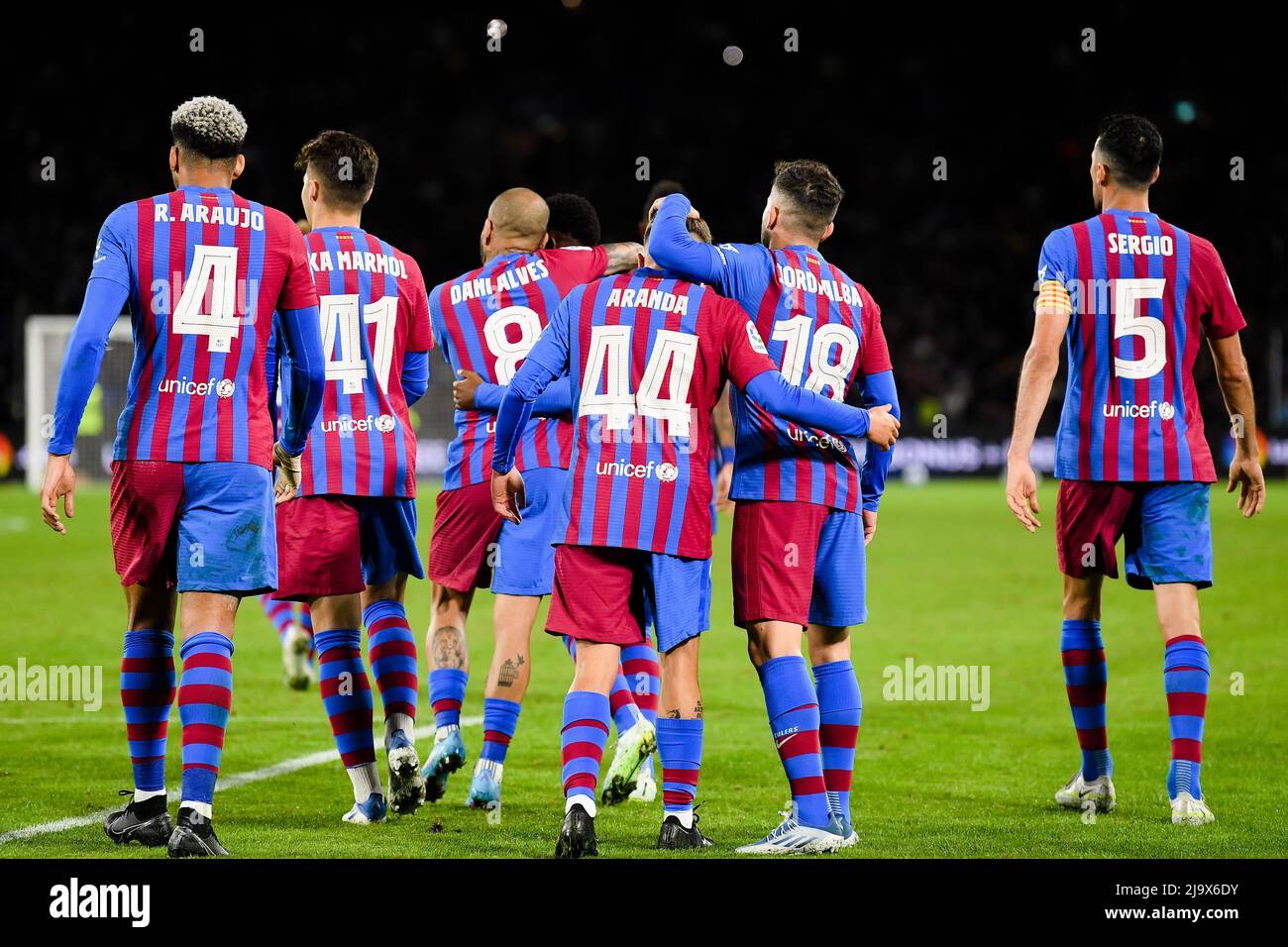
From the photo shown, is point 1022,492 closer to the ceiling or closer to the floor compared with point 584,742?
closer to the ceiling

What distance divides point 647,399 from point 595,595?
0.57 m

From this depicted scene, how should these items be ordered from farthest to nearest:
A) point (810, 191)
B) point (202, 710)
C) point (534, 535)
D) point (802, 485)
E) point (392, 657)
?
point (534, 535), point (392, 657), point (810, 191), point (802, 485), point (202, 710)

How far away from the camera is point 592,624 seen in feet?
15.4

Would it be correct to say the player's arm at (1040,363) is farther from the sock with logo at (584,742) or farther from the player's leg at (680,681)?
the sock with logo at (584,742)

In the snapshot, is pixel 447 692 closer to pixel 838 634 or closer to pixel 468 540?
pixel 468 540

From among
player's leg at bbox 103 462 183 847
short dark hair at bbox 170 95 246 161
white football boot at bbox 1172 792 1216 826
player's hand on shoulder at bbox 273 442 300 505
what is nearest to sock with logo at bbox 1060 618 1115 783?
white football boot at bbox 1172 792 1216 826

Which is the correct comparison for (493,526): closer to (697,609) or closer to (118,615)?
(697,609)

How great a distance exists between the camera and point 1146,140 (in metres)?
5.54

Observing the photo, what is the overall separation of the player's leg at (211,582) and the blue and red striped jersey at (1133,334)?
8.57ft

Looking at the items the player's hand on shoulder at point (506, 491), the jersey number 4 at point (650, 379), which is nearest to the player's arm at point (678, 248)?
the jersey number 4 at point (650, 379)

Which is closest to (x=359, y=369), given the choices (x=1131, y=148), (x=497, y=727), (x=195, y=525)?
(x=195, y=525)

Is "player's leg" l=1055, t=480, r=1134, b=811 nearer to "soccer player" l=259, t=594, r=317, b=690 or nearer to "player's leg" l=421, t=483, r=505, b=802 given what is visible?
"player's leg" l=421, t=483, r=505, b=802
